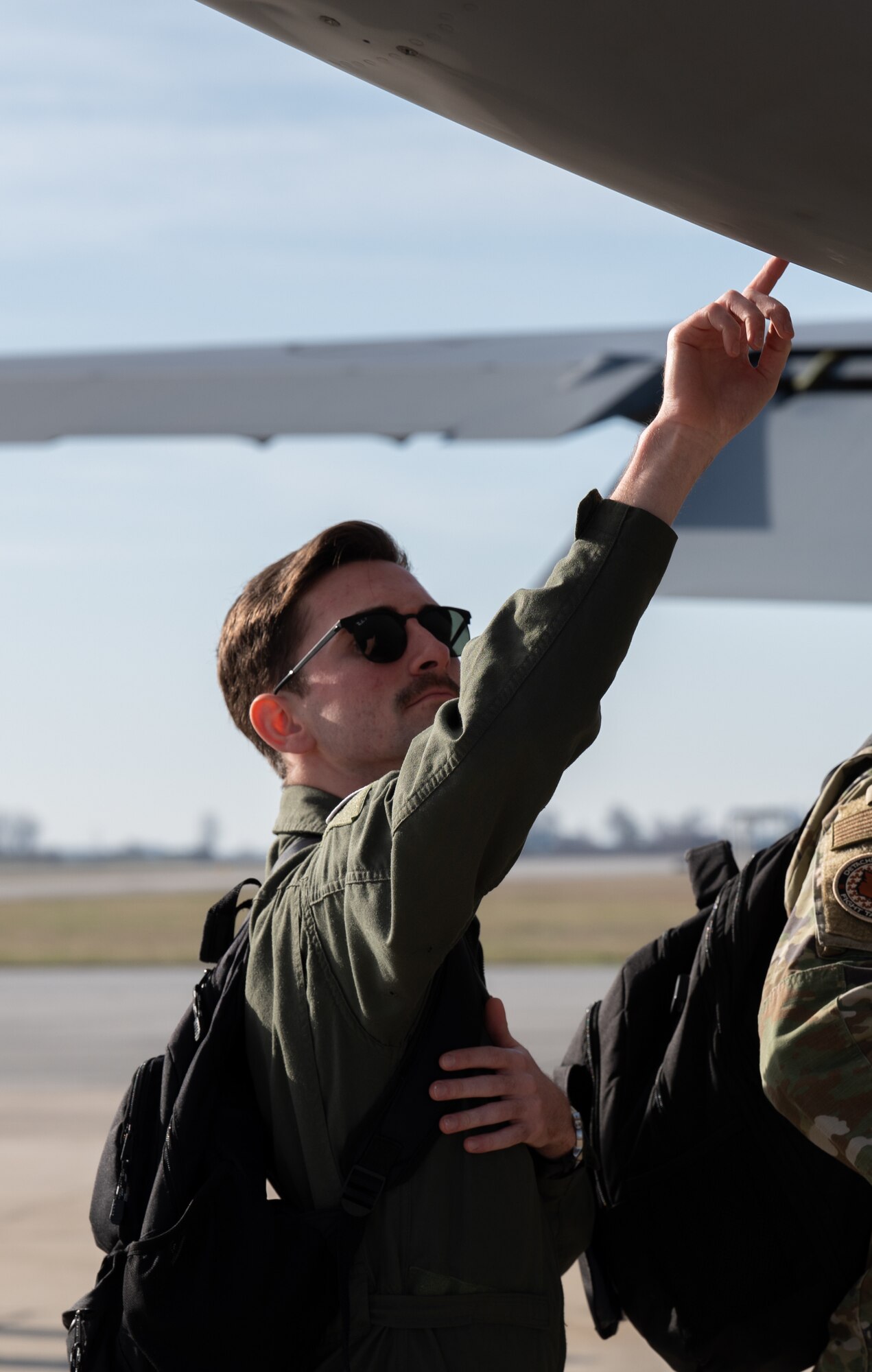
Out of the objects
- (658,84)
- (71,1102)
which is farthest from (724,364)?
(71,1102)

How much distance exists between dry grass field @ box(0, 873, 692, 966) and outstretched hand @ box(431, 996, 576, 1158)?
58.3ft

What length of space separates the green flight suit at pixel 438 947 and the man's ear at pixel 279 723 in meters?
0.29

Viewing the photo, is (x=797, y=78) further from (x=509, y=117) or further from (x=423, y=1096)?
(x=423, y=1096)

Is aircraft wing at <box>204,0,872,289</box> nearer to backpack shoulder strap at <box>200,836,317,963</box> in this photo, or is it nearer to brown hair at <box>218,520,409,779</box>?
brown hair at <box>218,520,409,779</box>

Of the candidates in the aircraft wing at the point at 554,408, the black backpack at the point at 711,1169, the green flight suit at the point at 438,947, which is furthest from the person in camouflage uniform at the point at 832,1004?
the aircraft wing at the point at 554,408

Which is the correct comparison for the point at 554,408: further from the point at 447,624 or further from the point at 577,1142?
the point at 577,1142

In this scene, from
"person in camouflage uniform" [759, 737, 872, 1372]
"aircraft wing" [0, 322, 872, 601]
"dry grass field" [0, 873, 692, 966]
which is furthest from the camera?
"dry grass field" [0, 873, 692, 966]

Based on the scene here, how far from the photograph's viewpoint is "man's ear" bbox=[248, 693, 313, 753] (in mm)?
2154

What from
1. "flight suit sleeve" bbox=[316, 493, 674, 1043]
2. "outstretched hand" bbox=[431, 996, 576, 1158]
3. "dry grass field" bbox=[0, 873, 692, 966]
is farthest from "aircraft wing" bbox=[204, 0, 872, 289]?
"dry grass field" bbox=[0, 873, 692, 966]

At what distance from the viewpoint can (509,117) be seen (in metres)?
1.53

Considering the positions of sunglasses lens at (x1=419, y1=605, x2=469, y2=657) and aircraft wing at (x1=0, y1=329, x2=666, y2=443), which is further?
aircraft wing at (x1=0, y1=329, x2=666, y2=443)

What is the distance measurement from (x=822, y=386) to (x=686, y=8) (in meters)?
2.76

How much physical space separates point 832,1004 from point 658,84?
3.67 ft

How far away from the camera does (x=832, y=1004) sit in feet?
5.83
